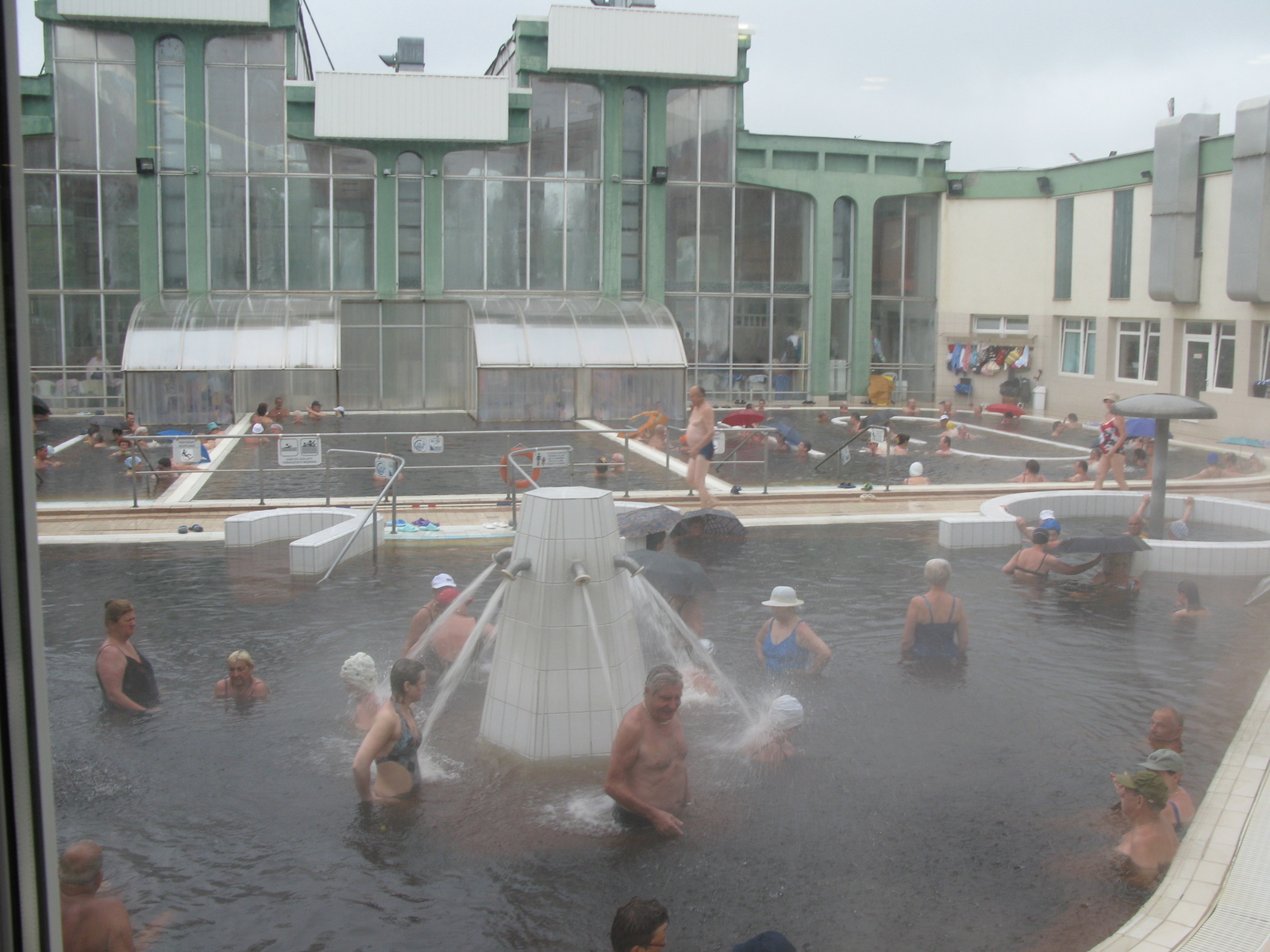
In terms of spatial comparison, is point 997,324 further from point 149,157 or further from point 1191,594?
point 1191,594

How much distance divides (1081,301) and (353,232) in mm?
18446

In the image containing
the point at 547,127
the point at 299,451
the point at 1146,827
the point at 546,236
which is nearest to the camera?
the point at 1146,827

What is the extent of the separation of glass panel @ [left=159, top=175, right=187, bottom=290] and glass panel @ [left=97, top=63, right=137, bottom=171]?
3.12ft

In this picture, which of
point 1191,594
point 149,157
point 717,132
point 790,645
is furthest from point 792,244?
point 790,645

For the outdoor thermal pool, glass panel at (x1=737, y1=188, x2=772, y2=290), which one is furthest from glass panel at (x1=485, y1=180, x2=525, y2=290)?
the outdoor thermal pool

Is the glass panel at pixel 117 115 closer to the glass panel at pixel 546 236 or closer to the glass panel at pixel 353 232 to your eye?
the glass panel at pixel 353 232

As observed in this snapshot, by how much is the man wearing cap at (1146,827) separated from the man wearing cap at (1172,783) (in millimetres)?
66

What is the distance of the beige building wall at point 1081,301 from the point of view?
→ 23297 millimetres

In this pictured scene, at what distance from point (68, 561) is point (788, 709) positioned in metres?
8.18

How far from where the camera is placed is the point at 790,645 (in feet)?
28.0

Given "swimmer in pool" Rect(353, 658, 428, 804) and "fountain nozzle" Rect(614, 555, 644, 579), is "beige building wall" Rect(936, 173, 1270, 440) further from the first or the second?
"swimmer in pool" Rect(353, 658, 428, 804)

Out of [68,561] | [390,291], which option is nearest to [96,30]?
[390,291]

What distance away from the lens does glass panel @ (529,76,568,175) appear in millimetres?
30750

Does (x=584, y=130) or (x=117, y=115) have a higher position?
(x=584, y=130)
